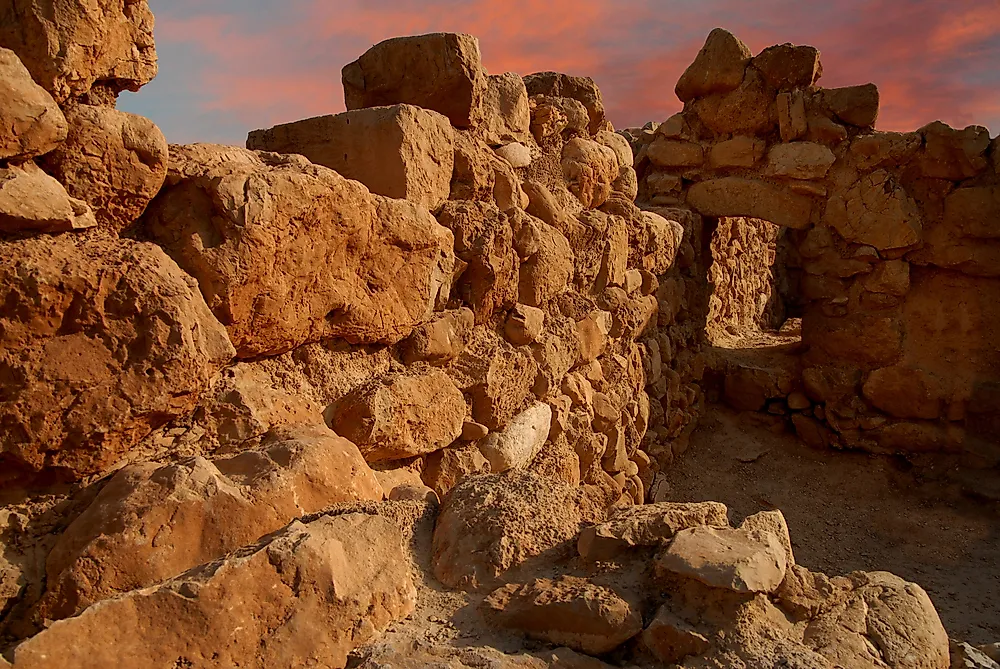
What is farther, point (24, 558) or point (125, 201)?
point (125, 201)

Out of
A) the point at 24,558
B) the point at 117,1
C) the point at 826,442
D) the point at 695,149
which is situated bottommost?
the point at 826,442

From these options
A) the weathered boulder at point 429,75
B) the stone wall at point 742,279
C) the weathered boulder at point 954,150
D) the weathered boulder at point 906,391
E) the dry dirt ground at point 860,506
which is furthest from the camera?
the stone wall at point 742,279

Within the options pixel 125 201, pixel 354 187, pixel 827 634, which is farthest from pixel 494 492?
pixel 125 201

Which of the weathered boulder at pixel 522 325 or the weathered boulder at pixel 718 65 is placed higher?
the weathered boulder at pixel 718 65

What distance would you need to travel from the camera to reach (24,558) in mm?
1445

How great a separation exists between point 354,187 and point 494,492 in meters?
0.97

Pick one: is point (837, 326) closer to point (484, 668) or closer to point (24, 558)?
point (484, 668)

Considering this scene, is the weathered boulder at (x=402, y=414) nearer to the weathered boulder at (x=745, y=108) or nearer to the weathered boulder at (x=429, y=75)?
the weathered boulder at (x=429, y=75)

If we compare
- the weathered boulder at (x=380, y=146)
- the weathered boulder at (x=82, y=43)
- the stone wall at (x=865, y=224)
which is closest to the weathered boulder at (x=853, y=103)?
the stone wall at (x=865, y=224)

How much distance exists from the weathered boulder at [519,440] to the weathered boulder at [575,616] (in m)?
1.10

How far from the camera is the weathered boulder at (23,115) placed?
1.43 m

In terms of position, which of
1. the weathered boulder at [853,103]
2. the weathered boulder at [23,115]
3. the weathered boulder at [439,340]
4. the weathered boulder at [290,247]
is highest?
the weathered boulder at [853,103]

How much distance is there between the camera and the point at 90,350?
154 cm

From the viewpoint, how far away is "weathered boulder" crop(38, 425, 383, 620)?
1384mm
